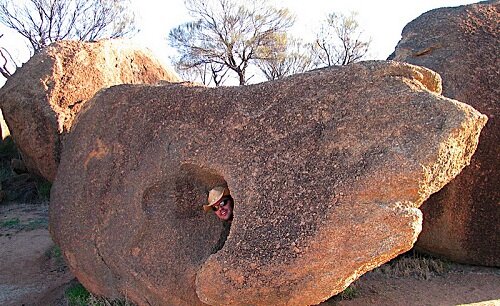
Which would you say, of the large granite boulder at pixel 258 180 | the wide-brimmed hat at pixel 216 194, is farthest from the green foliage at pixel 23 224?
the wide-brimmed hat at pixel 216 194

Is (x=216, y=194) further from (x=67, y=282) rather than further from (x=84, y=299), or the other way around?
(x=67, y=282)

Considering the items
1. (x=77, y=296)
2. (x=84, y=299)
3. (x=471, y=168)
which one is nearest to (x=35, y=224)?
(x=77, y=296)

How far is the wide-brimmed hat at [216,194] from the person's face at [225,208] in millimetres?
30

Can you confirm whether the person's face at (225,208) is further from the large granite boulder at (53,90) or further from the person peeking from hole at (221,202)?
the large granite boulder at (53,90)

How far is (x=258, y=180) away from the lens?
2941 mm

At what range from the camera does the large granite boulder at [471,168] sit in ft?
13.1

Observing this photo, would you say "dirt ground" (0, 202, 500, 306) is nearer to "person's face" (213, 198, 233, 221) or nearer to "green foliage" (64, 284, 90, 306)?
"green foliage" (64, 284, 90, 306)

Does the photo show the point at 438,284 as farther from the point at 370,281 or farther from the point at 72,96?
the point at 72,96

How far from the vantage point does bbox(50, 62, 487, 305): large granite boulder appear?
2.57m

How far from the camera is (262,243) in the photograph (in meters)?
2.70

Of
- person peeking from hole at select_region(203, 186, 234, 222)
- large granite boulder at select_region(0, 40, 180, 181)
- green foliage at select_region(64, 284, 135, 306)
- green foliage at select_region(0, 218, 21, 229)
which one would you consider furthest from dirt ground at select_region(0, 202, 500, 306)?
person peeking from hole at select_region(203, 186, 234, 222)

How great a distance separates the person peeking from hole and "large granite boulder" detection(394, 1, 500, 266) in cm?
164

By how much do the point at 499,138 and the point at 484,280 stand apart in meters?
0.99

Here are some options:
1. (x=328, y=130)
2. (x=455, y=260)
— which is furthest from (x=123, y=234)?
(x=455, y=260)
